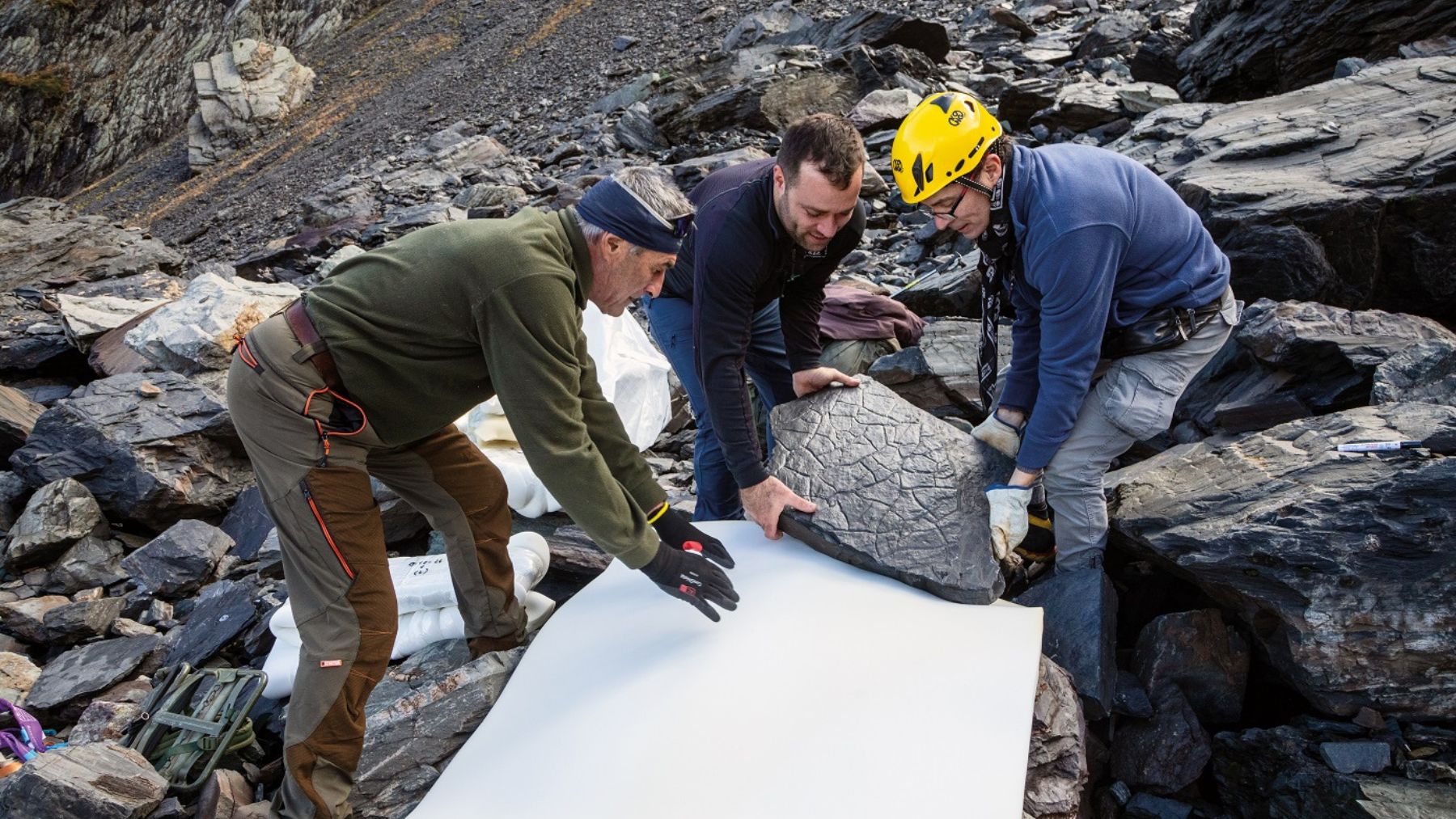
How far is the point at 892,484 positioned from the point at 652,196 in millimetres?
1367

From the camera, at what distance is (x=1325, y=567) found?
2.57 m

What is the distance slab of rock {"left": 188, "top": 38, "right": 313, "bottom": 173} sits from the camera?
20125mm

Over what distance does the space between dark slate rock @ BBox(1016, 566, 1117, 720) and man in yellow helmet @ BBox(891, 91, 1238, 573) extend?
0.21 metres

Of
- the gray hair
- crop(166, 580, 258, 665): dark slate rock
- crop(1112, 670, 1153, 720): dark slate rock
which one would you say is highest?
the gray hair

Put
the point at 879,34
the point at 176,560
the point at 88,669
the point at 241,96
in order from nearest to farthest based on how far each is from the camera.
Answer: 1. the point at 88,669
2. the point at 176,560
3. the point at 879,34
4. the point at 241,96

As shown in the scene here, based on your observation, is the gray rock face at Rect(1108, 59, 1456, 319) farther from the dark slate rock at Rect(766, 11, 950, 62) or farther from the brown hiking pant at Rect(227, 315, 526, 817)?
the dark slate rock at Rect(766, 11, 950, 62)

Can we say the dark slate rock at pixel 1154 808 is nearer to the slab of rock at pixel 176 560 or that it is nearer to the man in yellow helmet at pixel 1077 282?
the man in yellow helmet at pixel 1077 282

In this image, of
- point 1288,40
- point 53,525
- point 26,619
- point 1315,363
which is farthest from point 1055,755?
point 1288,40

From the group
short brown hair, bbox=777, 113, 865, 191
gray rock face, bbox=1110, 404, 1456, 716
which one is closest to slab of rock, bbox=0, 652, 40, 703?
short brown hair, bbox=777, 113, 865, 191

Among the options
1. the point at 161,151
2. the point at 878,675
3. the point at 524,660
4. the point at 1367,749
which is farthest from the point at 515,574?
the point at 161,151

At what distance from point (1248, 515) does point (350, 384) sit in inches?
106

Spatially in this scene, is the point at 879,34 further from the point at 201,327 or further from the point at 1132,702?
the point at 1132,702

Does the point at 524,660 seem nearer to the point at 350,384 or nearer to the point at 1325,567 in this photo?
the point at 350,384

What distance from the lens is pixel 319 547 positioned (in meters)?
2.56
